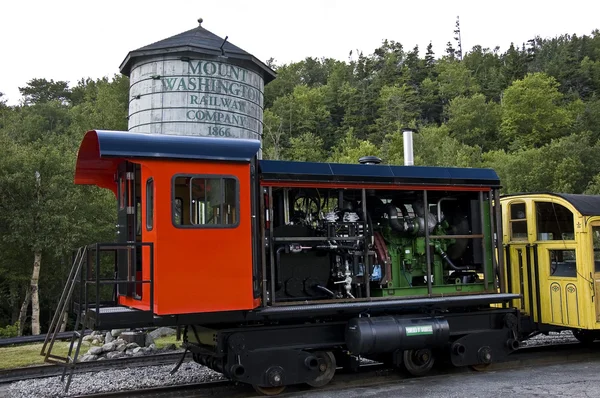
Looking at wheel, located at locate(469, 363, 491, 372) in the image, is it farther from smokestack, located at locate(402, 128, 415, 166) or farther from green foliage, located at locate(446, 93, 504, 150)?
green foliage, located at locate(446, 93, 504, 150)

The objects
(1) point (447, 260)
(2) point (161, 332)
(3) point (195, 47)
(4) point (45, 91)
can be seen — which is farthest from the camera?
(4) point (45, 91)

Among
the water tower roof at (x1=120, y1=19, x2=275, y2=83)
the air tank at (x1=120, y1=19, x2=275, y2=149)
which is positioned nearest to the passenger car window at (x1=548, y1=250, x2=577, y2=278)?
the air tank at (x1=120, y1=19, x2=275, y2=149)

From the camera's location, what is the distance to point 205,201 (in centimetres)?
687

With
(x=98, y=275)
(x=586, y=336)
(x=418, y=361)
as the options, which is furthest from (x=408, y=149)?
(x=98, y=275)

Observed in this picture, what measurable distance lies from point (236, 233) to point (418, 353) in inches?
141

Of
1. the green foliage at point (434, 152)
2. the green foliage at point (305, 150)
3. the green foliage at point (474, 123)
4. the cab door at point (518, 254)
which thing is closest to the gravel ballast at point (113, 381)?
the cab door at point (518, 254)

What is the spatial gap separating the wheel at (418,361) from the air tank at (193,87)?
29.1 feet

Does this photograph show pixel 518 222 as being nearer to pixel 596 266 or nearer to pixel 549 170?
pixel 596 266

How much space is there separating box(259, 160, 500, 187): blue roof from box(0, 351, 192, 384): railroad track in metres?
4.48

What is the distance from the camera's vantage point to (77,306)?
770cm

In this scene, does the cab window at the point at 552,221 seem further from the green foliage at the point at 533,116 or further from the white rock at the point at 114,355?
the green foliage at the point at 533,116

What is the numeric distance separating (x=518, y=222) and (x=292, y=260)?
15.5 feet

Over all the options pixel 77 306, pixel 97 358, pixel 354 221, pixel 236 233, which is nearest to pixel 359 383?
pixel 354 221

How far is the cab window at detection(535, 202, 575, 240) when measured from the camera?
9.53 metres
